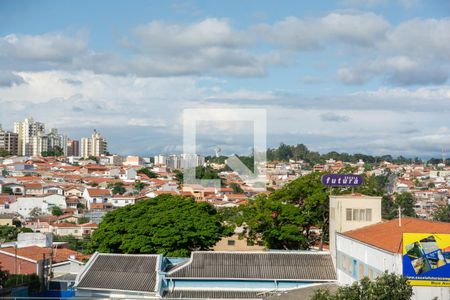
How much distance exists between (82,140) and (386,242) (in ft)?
566

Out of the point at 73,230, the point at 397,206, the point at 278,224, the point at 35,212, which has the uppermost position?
the point at 278,224

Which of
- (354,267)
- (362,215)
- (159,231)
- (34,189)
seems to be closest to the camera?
(354,267)

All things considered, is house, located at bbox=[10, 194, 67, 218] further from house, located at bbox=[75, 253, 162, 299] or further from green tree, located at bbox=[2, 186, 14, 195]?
house, located at bbox=[75, 253, 162, 299]

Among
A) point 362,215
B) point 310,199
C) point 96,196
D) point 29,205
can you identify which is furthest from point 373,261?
point 96,196

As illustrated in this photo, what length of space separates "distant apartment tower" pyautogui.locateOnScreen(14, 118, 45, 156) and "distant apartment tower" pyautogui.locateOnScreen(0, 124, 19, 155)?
178cm

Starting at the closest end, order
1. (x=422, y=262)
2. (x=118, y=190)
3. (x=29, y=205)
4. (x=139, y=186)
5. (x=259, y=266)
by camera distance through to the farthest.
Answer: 1. (x=422, y=262)
2. (x=259, y=266)
3. (x=29, y=205)
4. (x=118, y=190)
5. (x=139, y=186)

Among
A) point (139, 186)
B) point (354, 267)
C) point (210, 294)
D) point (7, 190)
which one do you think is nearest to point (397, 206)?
point (139, 186)

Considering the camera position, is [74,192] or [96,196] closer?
[96,196]

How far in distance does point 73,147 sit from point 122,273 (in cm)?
17207

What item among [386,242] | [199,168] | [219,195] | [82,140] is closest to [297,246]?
[386,242]

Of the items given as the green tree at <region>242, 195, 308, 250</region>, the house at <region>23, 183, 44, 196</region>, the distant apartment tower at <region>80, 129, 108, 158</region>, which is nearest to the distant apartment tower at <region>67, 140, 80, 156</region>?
the distant apartment tower at <region>80, 129, 108, 158</region>

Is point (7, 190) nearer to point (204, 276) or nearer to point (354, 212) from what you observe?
point (204, 276)

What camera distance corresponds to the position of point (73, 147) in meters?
189

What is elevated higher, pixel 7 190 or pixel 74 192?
pixel 7 190
